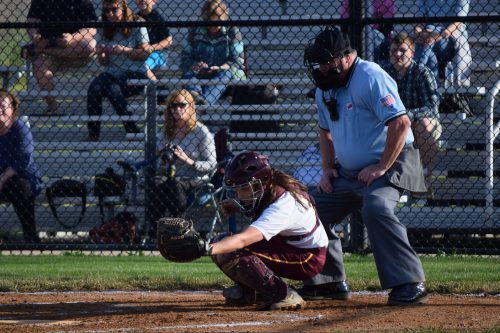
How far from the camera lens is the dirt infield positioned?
17.6ft

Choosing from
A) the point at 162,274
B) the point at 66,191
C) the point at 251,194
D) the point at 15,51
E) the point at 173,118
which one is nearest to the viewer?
the point at 251,194

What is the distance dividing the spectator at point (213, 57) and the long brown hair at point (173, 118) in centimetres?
74

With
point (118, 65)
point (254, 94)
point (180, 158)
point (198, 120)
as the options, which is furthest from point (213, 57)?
point (180, 158)

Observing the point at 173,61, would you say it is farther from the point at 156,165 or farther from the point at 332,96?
the point at 332,96

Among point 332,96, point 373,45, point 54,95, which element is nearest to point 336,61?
point 332,96

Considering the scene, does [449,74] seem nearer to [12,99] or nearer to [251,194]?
[12,99]

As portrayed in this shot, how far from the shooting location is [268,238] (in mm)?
5727

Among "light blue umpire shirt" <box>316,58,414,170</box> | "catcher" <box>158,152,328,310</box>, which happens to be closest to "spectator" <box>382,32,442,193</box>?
"light blue umpire shirt" <box>316,58,414,170</box>

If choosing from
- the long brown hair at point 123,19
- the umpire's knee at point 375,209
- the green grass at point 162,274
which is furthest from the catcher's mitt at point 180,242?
the long brown hair at point 123,19

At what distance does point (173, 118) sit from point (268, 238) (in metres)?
4.78

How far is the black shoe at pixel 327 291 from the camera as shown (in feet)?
21.6

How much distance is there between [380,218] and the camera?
19.9 ft

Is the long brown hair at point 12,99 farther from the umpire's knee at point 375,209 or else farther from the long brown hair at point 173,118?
the umpire's knee at point 375,209

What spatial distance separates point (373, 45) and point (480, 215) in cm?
217
